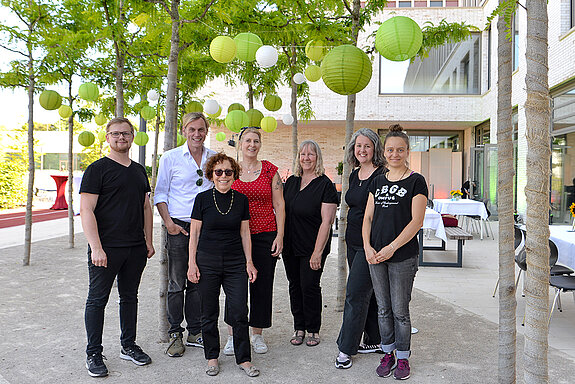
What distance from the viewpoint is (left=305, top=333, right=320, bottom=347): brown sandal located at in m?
4.14

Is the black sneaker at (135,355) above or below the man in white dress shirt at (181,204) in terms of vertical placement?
below

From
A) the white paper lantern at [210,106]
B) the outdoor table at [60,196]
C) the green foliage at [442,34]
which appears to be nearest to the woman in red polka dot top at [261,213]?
the green foliage at [442,34]

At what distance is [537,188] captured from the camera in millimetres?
2209

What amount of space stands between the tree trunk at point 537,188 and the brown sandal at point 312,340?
2.12 m

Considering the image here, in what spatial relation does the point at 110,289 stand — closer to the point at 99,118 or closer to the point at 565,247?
the point at 565,247

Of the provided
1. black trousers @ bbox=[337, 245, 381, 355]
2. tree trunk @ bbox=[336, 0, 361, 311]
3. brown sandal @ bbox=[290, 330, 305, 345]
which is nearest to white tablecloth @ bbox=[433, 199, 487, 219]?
tree trunk @ bbox=[336, 0, 361, 311]

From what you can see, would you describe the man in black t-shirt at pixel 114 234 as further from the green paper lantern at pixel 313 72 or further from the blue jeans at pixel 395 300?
the green paper lantern at pixel 313 72

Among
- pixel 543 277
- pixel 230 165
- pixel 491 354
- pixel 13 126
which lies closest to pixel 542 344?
pixel 543 277

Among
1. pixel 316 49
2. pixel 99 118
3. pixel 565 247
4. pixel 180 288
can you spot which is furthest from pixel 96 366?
pixel 99 118

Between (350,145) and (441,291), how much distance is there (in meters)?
3.27

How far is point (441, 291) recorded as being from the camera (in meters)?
6.40

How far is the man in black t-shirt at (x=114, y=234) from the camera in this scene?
3488 millimetres

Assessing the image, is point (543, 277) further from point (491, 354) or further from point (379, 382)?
point (491, 354)

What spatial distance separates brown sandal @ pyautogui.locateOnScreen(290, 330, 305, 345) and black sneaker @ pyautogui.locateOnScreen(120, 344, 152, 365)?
1.23 m
